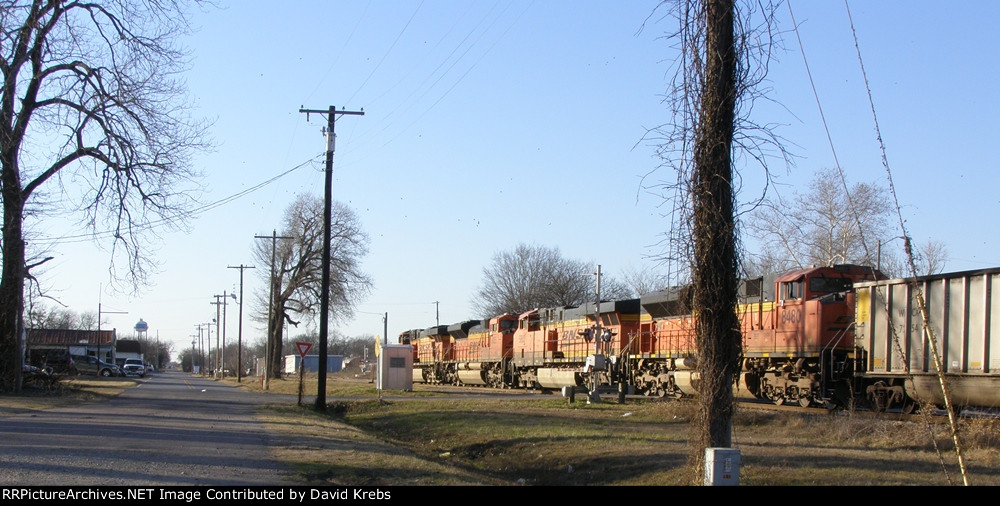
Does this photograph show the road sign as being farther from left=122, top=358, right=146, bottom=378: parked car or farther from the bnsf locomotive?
left=122, top=358, right=146, bottom=378: parked car

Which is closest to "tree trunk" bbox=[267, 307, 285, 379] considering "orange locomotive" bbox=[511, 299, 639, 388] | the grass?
"orange locomotive" bbox=[511, 299, 639, 388]

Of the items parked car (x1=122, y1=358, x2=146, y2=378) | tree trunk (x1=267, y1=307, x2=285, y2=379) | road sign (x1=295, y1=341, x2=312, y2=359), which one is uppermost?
road sign (x1=295, y1=341, x2=312, y2=359)

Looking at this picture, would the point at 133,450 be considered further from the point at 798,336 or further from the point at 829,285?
the point at 829,285

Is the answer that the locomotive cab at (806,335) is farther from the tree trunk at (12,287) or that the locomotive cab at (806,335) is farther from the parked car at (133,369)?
the parked car at (133,369)

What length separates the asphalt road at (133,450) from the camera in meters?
9.88

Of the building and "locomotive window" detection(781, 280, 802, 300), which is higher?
"locomotive window" detection(781, 280, 802, 300)

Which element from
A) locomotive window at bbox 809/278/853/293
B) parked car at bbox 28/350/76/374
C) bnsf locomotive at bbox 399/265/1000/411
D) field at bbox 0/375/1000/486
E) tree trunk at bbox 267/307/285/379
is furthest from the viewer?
tree trunk at bbox 267/307/285/379

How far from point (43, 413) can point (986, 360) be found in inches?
845

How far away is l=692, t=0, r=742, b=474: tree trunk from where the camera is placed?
879 centimetres

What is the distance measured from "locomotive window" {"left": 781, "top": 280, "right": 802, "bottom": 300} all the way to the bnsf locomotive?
0.09ft

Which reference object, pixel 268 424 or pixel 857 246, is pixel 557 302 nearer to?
pixel 857 246

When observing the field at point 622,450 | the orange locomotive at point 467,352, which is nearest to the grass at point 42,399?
the field at point 622,450

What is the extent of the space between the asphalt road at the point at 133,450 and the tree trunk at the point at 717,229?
5.24 meters
